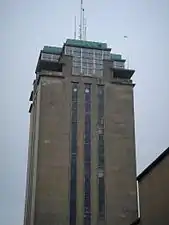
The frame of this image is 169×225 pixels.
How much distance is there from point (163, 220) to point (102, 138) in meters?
23.2

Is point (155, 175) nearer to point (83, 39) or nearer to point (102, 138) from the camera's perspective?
point (102, 138)

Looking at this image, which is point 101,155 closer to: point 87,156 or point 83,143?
point 87,156

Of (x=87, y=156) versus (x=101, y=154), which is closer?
(x=87, y=156)

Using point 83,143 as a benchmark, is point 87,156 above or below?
below

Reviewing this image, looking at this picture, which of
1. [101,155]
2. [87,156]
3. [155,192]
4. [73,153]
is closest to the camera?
[155,192]

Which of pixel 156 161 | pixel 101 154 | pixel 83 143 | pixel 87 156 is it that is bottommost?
pixel 156 161

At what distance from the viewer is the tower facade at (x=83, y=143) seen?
3784cm

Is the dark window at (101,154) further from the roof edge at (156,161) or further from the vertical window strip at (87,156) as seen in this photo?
the roof edge at (156,161)

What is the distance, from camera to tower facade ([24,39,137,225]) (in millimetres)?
37844

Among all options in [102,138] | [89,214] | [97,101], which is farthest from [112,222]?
[97,101]

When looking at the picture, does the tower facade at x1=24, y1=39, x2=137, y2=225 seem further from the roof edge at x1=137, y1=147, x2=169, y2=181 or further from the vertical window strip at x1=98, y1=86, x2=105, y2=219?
the roof edge at x1=137, y1=147, x2=169, y2=181

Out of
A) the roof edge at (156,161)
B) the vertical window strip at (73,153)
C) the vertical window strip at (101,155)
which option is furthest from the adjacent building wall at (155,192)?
the vertical window strip at (101,155)

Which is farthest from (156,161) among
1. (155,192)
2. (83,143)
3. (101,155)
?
(83,143)

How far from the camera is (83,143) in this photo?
4041 centimetres
